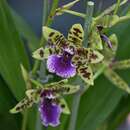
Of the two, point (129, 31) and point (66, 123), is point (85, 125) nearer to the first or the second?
point (66, 123)

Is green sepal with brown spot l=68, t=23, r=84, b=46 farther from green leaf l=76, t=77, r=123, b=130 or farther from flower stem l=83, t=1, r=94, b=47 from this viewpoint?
green leaf l=76, t=77, r=123, b=130

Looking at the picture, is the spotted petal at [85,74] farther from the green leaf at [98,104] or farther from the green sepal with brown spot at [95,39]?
the green leaf at [98,104]

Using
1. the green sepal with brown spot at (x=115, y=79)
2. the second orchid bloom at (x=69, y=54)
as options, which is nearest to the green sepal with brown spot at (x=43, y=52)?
the second orchid bloom at (x=69, y=54)

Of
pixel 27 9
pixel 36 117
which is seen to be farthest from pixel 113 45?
pixel 27 9

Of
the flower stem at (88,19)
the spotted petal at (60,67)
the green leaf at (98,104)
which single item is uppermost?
the flower stem at (88,19)

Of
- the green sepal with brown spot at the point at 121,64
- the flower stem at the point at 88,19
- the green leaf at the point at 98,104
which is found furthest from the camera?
the green leaf at the point at 98,104

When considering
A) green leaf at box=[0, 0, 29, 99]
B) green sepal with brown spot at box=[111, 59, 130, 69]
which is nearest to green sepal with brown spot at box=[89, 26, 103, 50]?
green sepal with brown spot at box=[111, 59, 130, 69]
